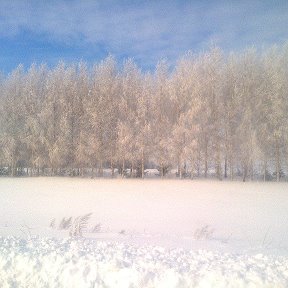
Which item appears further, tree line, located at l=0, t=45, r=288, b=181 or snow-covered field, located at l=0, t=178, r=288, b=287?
tree line, located at l=0, t=45, r=288, b=181

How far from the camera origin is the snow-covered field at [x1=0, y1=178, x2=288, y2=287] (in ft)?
18.1

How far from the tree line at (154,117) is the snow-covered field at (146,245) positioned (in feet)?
51.9

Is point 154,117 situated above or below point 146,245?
above

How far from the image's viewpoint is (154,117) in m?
37.6

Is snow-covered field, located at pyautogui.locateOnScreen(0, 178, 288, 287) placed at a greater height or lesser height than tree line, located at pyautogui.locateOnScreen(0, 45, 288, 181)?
lesser

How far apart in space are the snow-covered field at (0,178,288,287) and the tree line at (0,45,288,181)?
1581 cm

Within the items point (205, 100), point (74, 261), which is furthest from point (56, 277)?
point (205, 100)

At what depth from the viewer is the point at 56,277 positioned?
567cm

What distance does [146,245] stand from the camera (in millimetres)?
8164

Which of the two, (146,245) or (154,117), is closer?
(146,245)

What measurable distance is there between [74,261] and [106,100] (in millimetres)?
→ 33376

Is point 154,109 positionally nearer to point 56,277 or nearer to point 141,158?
point 141,158

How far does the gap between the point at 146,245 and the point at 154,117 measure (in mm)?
29856

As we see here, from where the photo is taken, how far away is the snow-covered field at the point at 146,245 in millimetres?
5516
